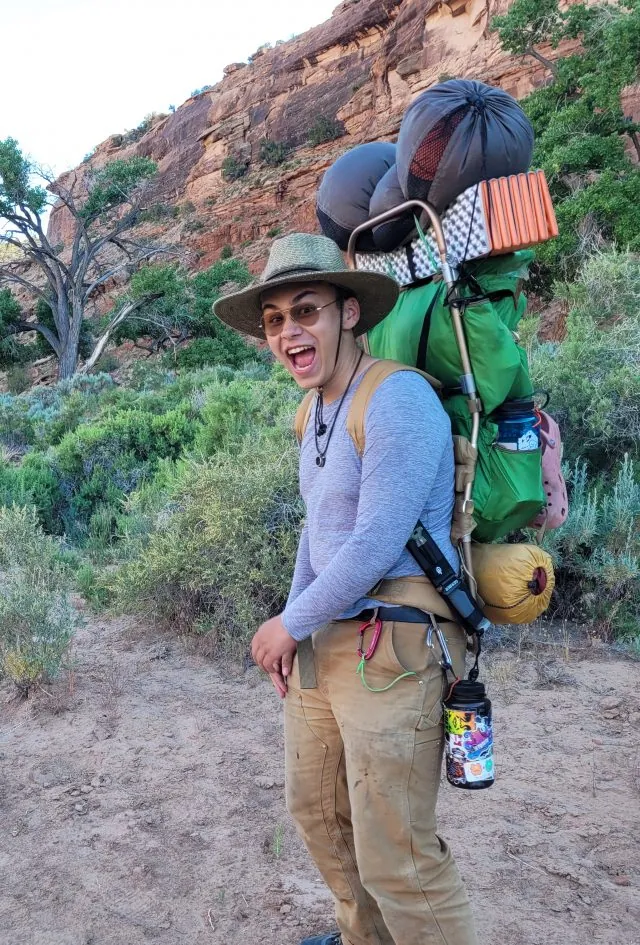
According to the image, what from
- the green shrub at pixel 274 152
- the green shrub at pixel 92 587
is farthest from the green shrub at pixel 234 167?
the green shrub at pixel 92 587

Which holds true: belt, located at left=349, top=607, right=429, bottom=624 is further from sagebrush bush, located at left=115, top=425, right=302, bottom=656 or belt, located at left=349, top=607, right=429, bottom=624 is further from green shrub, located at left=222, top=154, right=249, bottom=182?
green shrub, located at left=222, top=154, right=249, bottom=182

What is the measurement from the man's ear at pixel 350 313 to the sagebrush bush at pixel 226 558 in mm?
2795

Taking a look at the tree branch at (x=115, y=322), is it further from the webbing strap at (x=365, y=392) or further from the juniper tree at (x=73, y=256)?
the webbing strap at (x=365, y=392)

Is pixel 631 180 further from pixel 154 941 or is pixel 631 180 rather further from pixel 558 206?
pixel 154 941

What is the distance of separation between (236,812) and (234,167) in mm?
44784

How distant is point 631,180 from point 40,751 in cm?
1606

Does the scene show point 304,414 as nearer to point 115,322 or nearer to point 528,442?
point 528,442

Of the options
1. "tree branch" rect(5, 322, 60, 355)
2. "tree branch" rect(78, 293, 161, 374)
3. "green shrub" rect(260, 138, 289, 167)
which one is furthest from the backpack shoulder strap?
"green shrub" rect(260, 138, 289, 167)

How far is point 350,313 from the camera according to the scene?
192cm

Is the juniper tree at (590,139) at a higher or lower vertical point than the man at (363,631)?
higher

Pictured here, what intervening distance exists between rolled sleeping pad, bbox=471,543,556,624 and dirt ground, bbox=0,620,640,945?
1.23 m

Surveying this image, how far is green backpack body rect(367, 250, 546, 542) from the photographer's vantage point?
1.80 m

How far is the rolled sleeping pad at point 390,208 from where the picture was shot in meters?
1.97

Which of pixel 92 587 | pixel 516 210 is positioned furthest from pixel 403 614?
pixel 92 587
